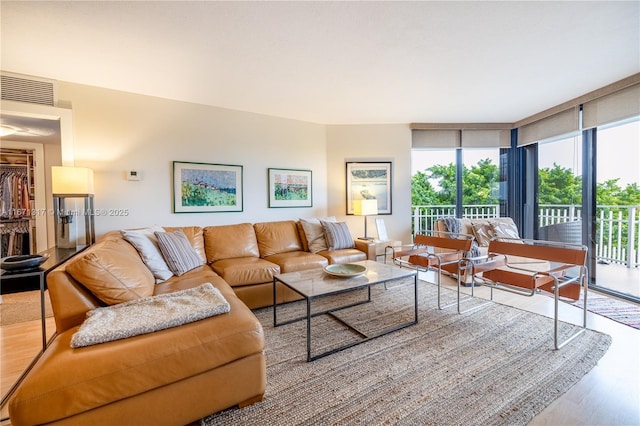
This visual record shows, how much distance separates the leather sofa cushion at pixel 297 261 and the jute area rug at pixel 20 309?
2.27 meters

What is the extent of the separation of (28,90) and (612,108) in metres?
6.05

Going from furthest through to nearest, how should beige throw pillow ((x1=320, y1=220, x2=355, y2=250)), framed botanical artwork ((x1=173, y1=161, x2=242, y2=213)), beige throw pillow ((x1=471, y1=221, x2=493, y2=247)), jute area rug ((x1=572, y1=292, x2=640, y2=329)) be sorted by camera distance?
beige throw pillow ((x1=471, y1=221, x2=493, y2=247)) → beige throw pillow ((x1=320, y1=220, x2=355, y2=250)) → framed botanical artwork ((x1=173, y1=161, x2=242, y2=213)) → jute area rug ((x1=572, y1=292, x2=640, y2=329))

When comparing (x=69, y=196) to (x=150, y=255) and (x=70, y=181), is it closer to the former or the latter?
(x=70, y=181)

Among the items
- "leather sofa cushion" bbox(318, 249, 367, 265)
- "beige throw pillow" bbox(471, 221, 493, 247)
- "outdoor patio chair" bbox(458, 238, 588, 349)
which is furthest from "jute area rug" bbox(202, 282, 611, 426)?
"beige throw pillow" bbox(471, 221, 493, 247)

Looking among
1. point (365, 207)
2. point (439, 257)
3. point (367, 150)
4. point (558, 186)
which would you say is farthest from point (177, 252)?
point (558, 186)

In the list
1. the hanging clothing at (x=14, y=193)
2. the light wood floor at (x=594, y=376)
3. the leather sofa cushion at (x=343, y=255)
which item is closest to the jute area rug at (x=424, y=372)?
the light wood floor at (x=594, y=376)

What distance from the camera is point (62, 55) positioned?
89.4 inches

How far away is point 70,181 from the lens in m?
2.48

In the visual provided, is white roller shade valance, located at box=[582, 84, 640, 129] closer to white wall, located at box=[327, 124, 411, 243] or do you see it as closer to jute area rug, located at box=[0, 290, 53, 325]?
white wall, located at box=[327, 124, 411, 243]

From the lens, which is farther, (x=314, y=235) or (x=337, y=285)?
(x=314, y=235)

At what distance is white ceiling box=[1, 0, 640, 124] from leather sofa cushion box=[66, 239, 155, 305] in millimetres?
1594

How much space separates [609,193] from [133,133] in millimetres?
5686

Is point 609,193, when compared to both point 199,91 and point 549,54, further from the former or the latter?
point 199,91

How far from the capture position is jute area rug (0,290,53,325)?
2611 millimetres
